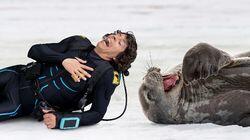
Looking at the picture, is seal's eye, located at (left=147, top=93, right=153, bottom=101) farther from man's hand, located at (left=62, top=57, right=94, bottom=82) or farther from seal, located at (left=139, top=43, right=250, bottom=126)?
man's hand, located at (left=62, top=57, right=94, bottom=82)

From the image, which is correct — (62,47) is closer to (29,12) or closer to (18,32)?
(18,32)

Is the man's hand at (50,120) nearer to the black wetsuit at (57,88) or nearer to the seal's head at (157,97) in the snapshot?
the black wetsuit at (57,88)

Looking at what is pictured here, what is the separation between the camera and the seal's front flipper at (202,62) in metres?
4.48

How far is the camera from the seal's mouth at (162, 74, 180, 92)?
4.64 metres

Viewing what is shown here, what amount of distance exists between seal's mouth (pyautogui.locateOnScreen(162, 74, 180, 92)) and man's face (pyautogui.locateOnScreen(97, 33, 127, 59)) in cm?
37

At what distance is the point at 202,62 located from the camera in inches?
177

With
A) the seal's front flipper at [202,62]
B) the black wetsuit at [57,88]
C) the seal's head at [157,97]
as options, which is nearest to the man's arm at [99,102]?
the black wetsuit at [57,88]

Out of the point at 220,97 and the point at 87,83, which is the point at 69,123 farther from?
the point at 220,97

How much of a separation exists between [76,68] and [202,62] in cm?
83

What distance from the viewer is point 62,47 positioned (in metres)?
4.69

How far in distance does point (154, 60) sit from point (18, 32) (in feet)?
8.22

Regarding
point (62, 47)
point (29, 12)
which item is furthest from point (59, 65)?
point (29, 12)

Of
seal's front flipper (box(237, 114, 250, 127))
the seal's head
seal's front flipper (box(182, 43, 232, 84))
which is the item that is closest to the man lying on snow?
the seal's head

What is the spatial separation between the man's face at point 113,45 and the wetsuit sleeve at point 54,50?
19cm
